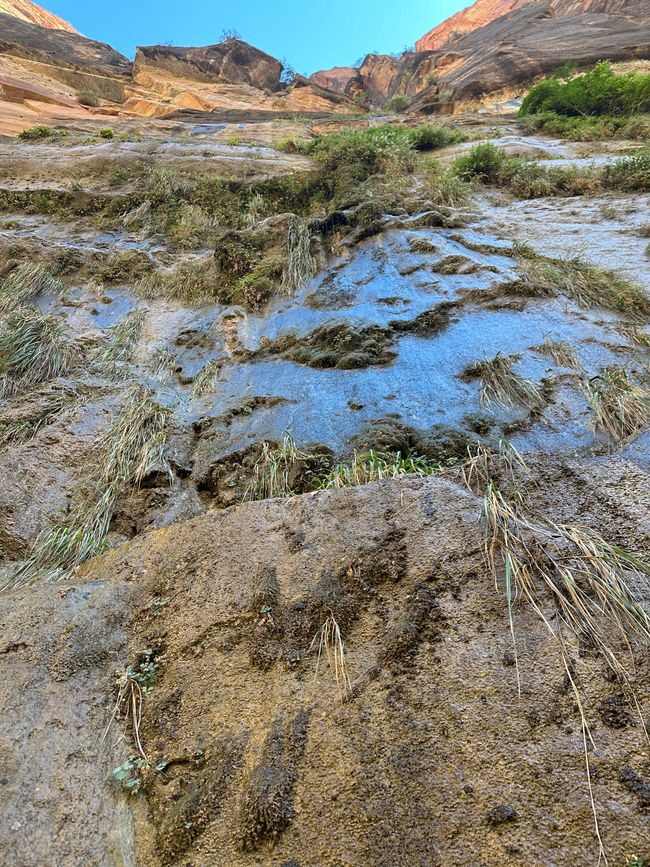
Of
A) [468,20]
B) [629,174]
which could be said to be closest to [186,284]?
[629,174]

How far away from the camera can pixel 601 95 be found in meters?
13.1

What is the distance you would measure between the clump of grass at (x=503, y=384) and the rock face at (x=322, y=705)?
1.35 meters

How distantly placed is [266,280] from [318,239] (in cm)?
163

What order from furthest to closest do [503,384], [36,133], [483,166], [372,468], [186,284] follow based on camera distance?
1. [36,133]
2. [483,166]
3. [186,284]
4. [503,384]
5. [372,468]

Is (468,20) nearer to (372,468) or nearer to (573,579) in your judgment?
(372,468)

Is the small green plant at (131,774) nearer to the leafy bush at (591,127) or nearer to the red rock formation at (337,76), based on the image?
the leafy bush at (591,127)

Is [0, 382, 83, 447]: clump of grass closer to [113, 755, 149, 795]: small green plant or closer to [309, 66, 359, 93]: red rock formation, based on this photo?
[113, 755, 149, 795]: small green plant

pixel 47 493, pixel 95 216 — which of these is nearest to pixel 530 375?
pixel 47 493

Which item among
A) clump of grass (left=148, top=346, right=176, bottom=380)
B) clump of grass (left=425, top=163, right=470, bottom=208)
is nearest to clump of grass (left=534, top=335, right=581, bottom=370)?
clump of grass (left=148, top=346, right=176, bottom=380)

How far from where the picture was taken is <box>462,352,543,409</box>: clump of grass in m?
4.25

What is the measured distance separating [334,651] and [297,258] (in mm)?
6458

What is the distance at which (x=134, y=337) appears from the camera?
6.64m

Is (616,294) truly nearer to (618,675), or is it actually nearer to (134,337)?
(618,675)

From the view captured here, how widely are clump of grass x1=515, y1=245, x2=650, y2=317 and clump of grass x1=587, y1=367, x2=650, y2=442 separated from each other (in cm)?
174
